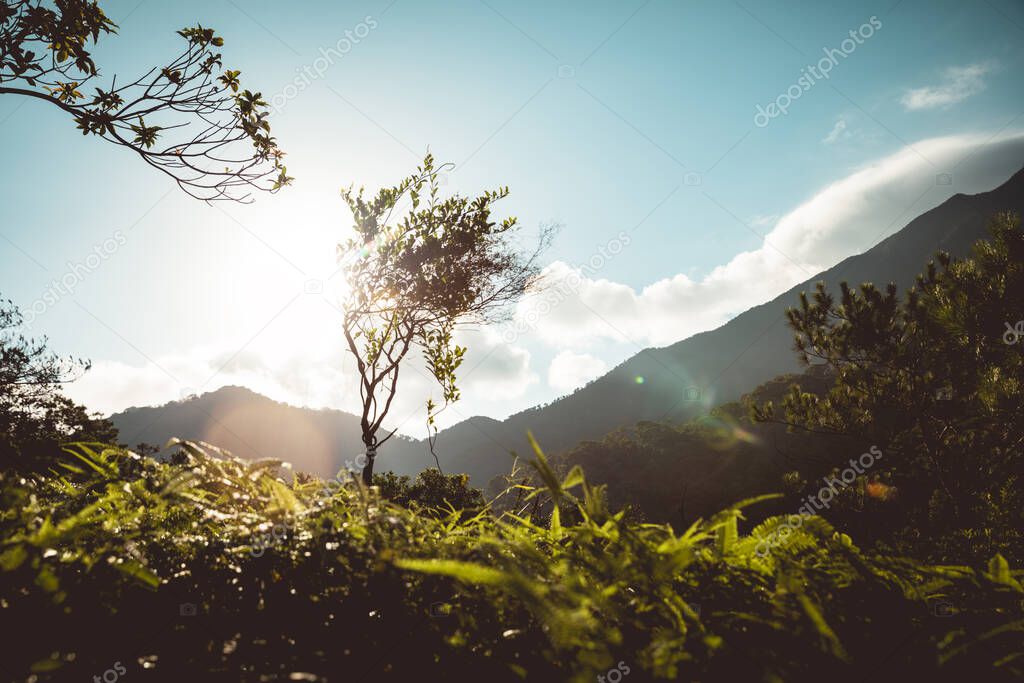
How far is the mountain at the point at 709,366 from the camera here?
111 m

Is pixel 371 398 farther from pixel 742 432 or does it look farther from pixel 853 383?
pixel 742 432

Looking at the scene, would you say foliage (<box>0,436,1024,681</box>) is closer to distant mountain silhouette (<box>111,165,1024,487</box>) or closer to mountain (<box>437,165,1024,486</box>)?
distant mountain silhouette (<box>111,165,1024,487</box>)

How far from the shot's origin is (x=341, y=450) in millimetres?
165875

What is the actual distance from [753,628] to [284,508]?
1.09m

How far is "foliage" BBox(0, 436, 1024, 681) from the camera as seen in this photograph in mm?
741

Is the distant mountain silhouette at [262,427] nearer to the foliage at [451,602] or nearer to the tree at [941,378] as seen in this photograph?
the tree at [941,378]

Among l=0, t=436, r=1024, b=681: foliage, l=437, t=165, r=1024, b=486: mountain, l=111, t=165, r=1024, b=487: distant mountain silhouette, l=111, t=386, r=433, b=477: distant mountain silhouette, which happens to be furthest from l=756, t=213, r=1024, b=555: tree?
l=111, t=386, r=433, b=477: distant mountain silhouette

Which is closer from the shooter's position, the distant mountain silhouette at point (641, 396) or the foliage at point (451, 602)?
the foliage at point (451, 602)

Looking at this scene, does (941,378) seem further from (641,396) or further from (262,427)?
(262,427)

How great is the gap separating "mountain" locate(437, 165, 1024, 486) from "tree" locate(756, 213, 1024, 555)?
89.4 meters

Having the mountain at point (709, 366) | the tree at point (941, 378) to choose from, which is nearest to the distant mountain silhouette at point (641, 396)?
the mountain at point (709, 366)

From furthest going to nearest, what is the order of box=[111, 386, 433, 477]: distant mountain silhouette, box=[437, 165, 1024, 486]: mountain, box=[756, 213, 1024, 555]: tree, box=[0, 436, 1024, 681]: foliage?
box=[111, 386, 433, 477]: distant mountain silhouette < box=[437, 165, 1024, 486]: mountain < box=[756, 213, 1024, 555]: tree < box=[0, 436, 1024, 681]: foliage

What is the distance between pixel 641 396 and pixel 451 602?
124 meters

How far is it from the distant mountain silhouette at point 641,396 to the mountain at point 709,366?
0.31 meters
